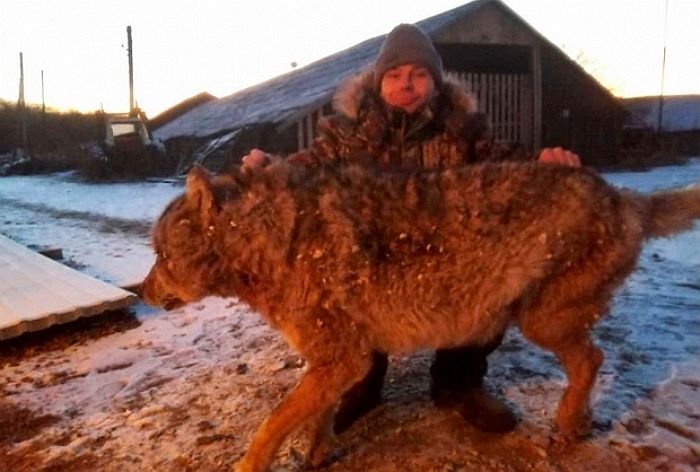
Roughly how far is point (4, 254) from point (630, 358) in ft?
24.0

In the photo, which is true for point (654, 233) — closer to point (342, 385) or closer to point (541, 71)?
point (342, 385)

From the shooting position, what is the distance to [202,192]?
315cm

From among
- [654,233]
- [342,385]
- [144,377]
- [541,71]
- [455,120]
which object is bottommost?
[144,377]

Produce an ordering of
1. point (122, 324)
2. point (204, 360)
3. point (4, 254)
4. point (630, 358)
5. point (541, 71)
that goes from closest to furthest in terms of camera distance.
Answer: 1. point (630, 358)
2. point (204, 360)
3. point (122, 324)
4. point (4, 254)
5. point (541, 71)

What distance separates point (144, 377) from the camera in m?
4.45

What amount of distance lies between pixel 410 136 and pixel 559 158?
94cm

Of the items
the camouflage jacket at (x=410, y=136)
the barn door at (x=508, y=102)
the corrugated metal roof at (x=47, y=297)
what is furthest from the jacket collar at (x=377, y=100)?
the barn door at (x=508, y=102)

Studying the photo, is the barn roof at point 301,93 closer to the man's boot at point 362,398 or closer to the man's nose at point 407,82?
the man's nose at point 407,82

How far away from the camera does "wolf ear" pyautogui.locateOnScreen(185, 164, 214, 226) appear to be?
10.3 feet

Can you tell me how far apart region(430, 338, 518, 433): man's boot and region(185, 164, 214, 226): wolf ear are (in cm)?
171

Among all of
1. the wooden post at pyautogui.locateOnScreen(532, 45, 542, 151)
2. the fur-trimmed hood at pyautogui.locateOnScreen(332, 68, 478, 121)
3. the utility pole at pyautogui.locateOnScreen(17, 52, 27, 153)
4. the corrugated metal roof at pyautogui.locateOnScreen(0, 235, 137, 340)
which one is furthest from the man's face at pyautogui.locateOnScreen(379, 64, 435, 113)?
the utility pole at pyautogui.locateOnScreen(17, 52, 27, 153)

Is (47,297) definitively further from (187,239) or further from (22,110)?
(22,110)

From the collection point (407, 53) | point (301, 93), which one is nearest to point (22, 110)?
→ point (301, 93)

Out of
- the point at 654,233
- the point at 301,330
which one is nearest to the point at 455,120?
the point at 654,233
